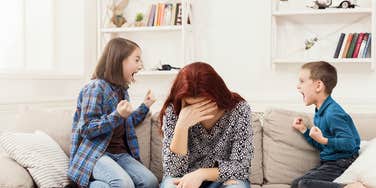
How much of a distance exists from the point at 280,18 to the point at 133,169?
79.9 inches

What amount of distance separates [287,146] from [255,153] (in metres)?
0.18

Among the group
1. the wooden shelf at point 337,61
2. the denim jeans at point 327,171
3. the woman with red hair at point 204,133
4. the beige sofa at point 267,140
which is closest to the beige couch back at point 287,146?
the beige sofa at point 267,140

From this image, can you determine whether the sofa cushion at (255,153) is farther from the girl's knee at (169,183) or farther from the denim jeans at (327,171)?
the girl's knee at (169,183)

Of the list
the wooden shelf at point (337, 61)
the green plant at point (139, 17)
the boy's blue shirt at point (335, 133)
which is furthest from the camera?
the green plant at point (139, 17)

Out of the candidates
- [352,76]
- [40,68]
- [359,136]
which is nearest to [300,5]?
[352,76]

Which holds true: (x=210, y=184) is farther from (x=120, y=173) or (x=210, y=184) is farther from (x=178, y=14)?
(x=178, y=14)

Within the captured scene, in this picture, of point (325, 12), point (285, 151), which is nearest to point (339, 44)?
point (325, 12)

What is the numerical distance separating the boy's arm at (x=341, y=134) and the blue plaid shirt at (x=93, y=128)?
1.05 meters

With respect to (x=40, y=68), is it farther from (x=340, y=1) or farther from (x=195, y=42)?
(x=340, y=1)

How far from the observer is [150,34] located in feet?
15.1

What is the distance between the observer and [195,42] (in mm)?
4477

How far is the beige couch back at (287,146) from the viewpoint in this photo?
2.82 meters

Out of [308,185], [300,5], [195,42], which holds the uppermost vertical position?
[300,5]

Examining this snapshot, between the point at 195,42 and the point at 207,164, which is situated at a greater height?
the point at 195,42
